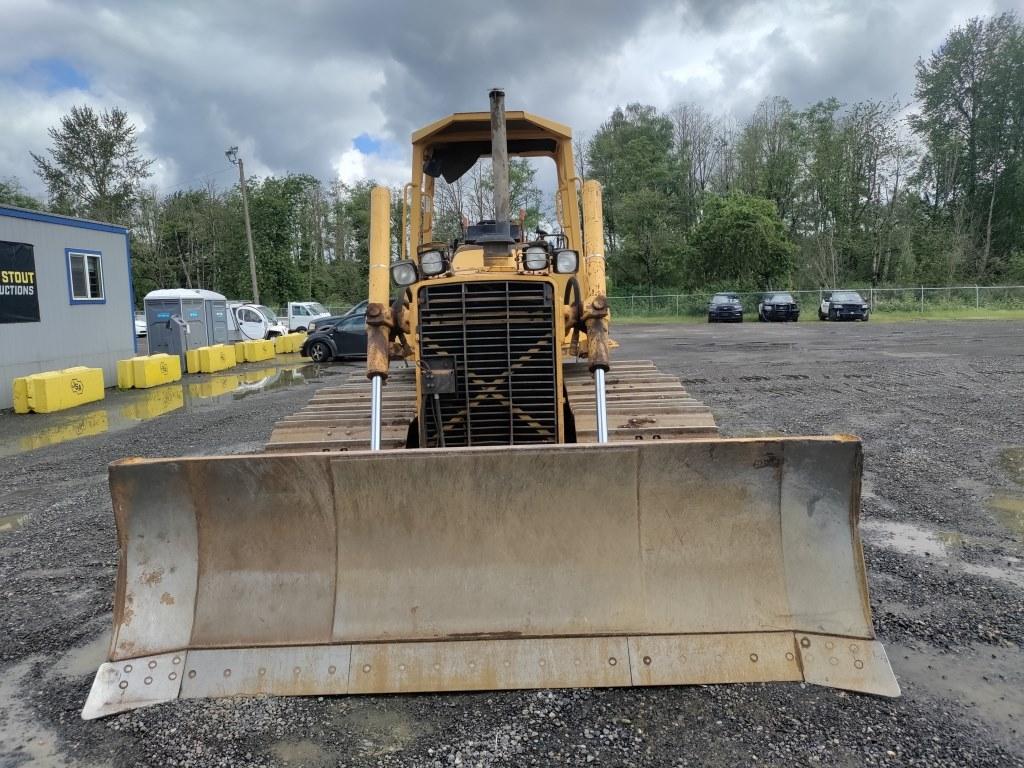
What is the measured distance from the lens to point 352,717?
2998 millimetres

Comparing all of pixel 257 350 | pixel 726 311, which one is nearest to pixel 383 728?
pixel 257 350

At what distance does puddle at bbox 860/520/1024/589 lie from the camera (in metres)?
4.41

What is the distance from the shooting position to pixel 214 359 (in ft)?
60.2

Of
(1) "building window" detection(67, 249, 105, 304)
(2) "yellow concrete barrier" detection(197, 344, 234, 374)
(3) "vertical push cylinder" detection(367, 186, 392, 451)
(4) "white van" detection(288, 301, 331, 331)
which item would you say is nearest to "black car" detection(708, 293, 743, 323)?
(4) "white van" detection(288, 301, 331, 331)

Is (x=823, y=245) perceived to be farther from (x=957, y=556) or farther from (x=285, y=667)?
(x=285, y=667)

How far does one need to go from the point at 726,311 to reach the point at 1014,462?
2978cm

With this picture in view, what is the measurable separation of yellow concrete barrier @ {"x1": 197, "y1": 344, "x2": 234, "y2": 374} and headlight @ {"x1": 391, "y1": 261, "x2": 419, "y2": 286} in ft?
49.6

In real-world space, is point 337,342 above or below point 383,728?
above

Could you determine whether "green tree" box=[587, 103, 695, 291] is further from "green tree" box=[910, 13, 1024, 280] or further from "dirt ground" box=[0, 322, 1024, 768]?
"dirt ground" box=[0, 322, 1024, 768]

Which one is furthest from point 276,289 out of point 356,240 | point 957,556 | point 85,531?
point 957,556

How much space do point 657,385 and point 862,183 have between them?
159ft

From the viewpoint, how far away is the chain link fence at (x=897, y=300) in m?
37.1

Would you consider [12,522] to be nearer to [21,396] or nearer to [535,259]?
[535,259]

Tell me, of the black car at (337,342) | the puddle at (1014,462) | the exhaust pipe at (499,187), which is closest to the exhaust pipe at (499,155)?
the exhaust pipe at (499,187)
